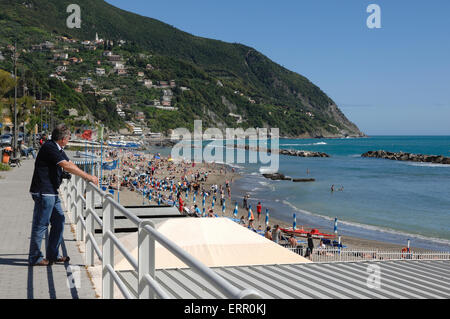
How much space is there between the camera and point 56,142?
16.4ft

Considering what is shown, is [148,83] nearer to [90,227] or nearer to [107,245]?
[90,227]

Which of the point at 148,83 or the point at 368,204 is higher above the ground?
A: the point at 148,83

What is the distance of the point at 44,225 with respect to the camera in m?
5.08

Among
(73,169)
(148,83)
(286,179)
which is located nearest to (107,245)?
(73,169)

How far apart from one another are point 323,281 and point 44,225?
3585 mm

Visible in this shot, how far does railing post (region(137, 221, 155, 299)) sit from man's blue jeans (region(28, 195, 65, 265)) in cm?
282

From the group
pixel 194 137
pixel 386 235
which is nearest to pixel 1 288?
pixel 386 235

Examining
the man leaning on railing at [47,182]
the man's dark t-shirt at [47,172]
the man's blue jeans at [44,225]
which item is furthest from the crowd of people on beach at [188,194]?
the man's dark t-shirt at [47,172]

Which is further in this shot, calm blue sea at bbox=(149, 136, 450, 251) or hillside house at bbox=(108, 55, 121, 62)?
hillside house at bbox=(108, 55, 121, 62)

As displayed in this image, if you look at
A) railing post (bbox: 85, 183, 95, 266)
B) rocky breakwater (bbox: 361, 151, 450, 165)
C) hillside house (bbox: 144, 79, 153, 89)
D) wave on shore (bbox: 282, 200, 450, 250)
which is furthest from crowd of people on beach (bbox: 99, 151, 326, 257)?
hillside house (bbox: 144, 79, 153, 89)

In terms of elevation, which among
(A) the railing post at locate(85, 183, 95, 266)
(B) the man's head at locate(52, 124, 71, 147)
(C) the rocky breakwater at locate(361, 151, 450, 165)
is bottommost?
(C) the rocky breakwater at locate(361, 151, 450, 165)

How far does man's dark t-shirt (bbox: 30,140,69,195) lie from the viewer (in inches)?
193

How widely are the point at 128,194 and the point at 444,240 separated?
2179 cm

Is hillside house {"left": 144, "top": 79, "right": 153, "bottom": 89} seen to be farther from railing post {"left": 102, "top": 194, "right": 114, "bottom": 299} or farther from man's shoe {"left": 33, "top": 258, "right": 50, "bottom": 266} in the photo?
railing post {"left": 102, "top": 194, "right": 114, "bottom": 299}
